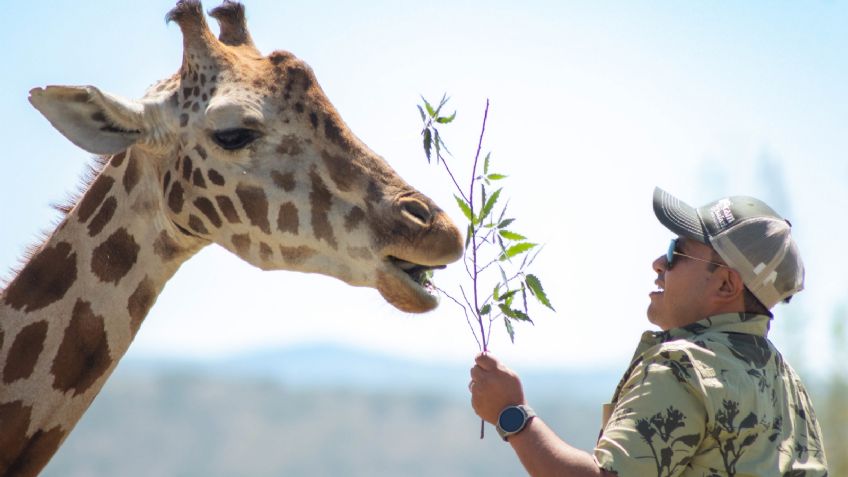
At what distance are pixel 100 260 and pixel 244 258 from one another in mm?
670

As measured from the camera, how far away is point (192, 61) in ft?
17.6

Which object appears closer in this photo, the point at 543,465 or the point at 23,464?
the point at 543,465

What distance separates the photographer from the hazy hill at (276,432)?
96188 millimetres

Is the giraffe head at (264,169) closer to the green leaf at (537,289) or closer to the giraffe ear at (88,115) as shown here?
the giraffe ear at (88,115)

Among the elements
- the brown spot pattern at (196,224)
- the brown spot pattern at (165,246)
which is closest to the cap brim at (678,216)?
the brown spot pattern at (196,224)

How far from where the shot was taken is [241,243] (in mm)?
5234

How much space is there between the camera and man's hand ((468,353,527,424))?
396 cm

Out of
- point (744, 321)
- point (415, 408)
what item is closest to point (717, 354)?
point (744, 321)

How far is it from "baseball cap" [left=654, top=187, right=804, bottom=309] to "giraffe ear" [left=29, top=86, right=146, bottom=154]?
2520mm

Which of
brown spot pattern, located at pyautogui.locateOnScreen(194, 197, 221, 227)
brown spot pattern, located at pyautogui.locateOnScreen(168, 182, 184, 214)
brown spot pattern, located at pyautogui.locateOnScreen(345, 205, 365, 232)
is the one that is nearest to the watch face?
brown spot pattern, located at pyautogui.locateOnScreen(345, 205, 365, 232)

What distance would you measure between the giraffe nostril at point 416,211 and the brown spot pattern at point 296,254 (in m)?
0.52

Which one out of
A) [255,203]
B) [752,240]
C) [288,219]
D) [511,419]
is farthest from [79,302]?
[752,240]

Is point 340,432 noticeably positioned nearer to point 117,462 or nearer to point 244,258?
point 117,462

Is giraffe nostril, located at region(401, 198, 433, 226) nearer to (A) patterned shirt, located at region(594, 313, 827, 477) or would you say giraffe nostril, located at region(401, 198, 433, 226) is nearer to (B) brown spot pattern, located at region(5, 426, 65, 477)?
(A) patterned shirt, located at region(594, 313, 827, 477)
